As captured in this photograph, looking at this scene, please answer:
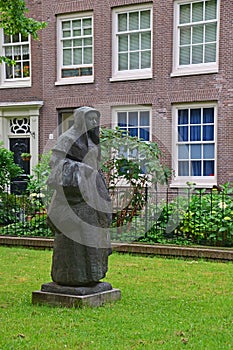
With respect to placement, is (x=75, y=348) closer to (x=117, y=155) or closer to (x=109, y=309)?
(x=109, y=309)

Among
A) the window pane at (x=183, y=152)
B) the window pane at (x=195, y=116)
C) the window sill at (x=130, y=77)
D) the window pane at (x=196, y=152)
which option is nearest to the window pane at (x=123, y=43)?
the window sill at (x=130, y=77)

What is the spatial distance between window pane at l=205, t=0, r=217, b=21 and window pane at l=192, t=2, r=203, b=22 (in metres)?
0.20

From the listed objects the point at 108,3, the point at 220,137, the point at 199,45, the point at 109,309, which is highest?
the point at 108,3

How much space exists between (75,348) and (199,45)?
16.1 m

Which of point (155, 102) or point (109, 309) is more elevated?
point (155, 102)

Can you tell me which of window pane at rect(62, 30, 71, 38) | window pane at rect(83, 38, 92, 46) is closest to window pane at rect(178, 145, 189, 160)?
window pane at rect(83, 38, 92, 46)

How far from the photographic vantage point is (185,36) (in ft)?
68.2

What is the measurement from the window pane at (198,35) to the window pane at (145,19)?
5.70 ft

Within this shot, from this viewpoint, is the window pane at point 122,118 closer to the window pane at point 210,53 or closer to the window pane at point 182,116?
the window pane at point 182,116

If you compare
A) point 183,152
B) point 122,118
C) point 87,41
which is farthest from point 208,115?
point 87,41

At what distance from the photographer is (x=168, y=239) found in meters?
13.2

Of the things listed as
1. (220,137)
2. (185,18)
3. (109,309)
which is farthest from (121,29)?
(109,309)

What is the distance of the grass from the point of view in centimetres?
611

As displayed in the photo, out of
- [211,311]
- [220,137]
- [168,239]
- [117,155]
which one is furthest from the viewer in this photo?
[220,137]
